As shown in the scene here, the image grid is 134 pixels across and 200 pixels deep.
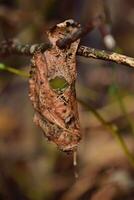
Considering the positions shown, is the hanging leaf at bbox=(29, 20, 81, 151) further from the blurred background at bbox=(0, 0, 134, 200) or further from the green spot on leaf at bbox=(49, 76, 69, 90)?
the blurred background at bbox=(0, 0, 134, 200)

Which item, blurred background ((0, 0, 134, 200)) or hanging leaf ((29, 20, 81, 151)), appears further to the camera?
blurred background ((0, 0, 134, 200))

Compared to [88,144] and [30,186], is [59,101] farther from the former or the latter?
[88,144]

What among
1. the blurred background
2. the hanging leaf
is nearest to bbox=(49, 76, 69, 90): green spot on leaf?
the hanging leaf

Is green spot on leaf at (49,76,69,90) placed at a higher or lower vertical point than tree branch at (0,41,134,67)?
lower

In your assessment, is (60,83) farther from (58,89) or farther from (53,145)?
(53,145)

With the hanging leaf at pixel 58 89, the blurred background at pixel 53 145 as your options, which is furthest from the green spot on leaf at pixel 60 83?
the blurred background at pixel 53 145

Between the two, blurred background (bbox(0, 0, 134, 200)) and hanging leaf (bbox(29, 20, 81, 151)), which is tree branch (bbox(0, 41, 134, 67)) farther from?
blurred background (bbox(0, 0, 134, 200))

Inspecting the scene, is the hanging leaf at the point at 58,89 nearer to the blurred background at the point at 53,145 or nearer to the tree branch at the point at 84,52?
the tree branch at the point at 84,52
